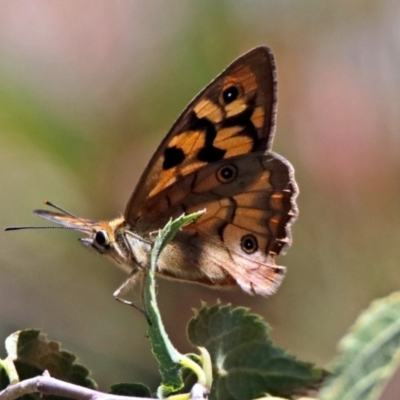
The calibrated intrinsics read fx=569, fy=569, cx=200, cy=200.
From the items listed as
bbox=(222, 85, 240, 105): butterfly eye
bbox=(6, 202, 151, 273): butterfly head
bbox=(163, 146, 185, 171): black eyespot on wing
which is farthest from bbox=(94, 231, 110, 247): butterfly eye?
bbox=(222, 85, 240, 105): butterfly eye

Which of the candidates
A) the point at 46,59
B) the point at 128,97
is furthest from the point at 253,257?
the point at 46,59

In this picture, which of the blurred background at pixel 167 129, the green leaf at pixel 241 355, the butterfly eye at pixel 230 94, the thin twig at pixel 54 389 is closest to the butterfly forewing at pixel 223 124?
the butterfly eye at pixel 230 94

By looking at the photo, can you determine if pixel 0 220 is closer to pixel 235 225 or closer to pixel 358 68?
pixel 235 225

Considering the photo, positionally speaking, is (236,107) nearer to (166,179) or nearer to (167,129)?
(166,179)

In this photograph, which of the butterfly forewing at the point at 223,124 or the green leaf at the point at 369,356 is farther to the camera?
the butterfly forewing at the point at 223,124

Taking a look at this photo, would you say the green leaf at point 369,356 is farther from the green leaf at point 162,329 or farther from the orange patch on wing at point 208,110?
the orange patch on wing at point 208,110

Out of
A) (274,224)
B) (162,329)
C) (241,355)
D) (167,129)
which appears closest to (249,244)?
(274,224)

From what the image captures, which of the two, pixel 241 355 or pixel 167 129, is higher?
pixel 167 129
